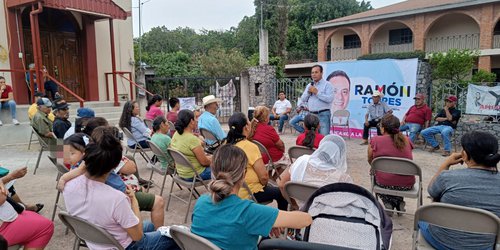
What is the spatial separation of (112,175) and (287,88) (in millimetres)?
9569

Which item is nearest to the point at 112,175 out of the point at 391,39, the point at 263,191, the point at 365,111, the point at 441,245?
the point at 263,191

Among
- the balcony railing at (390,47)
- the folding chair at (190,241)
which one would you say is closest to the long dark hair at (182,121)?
the folding chair at (190,241)

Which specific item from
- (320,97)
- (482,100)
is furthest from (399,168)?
(482,100)

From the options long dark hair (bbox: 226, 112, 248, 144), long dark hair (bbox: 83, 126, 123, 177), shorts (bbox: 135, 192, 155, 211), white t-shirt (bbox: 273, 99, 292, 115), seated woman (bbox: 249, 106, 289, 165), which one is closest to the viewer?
long dark hair (bbox: 83, 126, 123, 177)

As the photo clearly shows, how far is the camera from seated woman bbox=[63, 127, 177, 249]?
203cm

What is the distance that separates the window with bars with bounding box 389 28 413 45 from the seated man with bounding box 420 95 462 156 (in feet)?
49.0

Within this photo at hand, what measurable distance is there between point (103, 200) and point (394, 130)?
9.15 feet

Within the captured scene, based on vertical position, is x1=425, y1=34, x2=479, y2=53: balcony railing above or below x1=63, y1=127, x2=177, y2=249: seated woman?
above

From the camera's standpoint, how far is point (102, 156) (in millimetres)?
2121

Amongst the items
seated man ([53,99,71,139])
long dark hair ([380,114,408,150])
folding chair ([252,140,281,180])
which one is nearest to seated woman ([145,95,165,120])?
seated man ([53,99,71,139])

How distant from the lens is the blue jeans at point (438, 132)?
7.05 meters

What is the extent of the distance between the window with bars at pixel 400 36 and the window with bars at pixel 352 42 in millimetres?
2075

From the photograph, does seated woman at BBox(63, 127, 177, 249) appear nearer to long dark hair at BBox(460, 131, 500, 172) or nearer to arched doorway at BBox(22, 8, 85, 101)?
long dark hair at BBox(460, 131, 500, 172)

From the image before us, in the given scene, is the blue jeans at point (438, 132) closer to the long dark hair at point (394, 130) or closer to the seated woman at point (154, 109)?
the long dark hair at point (394, 130)
